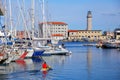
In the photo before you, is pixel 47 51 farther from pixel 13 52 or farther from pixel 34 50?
pixel 13 52

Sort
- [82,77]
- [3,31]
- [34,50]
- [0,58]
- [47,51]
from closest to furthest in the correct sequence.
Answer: [82,77], [0,58], [3,31], [34,50], [47,51]

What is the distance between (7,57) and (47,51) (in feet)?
83.4

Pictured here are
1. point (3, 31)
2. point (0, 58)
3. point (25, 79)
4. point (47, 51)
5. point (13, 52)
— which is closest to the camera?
point (25, 79)

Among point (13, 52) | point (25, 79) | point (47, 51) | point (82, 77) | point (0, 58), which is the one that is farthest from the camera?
point (47, 51)

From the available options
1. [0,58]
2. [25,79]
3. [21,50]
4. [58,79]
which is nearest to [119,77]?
[58,79]

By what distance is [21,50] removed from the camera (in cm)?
5872

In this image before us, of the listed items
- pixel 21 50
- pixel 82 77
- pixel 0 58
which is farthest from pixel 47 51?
pixel 82 77

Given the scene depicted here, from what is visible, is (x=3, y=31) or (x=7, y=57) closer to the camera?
(x=7, y=57)

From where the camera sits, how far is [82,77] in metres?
37.8

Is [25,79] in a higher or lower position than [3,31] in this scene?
lower

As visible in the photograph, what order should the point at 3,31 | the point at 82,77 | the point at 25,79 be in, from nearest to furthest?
the point at 25,79 < the point at 82,77 < the point at 3,31

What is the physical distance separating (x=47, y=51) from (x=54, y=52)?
6.74 ft

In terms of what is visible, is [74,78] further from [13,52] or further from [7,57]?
[13,52]

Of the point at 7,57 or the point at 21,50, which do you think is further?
the point at 21,50
